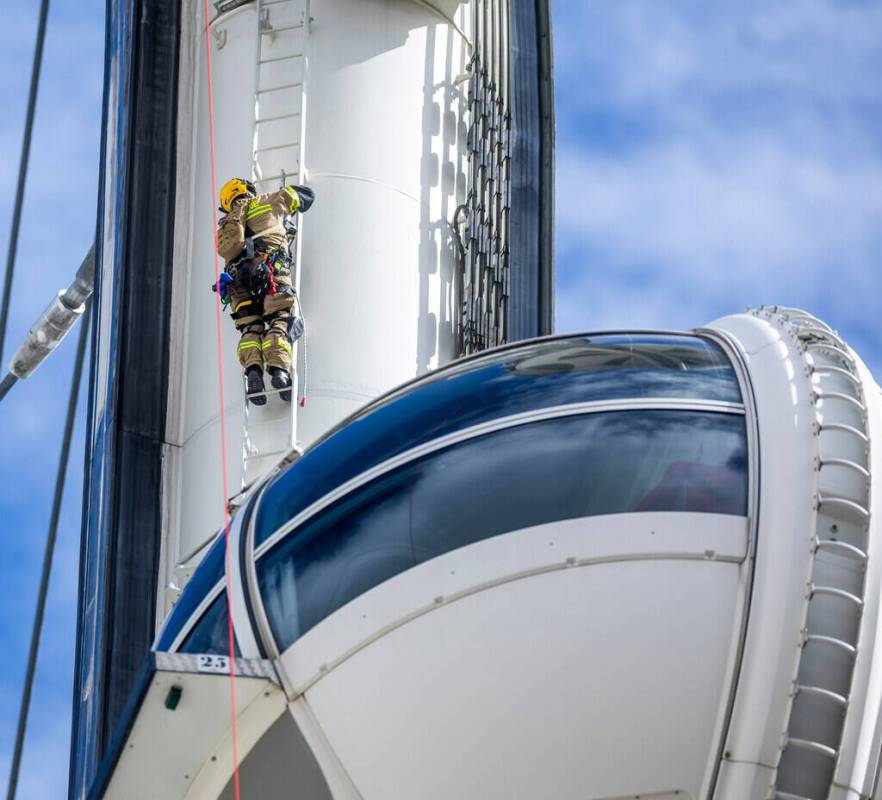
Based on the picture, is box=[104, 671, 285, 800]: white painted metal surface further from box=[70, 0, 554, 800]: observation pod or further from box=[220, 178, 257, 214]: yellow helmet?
box=[220, 178, 257, 214]: yellow helmet

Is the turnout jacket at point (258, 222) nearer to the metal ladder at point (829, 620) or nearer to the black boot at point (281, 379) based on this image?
the black boot at point (281, 379)

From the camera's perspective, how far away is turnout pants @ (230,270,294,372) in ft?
46.9

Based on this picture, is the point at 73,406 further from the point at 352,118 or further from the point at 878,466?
the point at 878,466

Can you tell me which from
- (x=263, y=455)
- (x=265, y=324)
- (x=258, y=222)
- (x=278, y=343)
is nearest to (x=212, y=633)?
(x=263, y=455)

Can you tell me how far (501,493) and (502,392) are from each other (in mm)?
670

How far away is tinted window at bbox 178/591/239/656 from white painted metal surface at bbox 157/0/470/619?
5255 millimetres

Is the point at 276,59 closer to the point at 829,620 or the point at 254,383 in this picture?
the point at 254,383

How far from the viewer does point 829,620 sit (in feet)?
26.5

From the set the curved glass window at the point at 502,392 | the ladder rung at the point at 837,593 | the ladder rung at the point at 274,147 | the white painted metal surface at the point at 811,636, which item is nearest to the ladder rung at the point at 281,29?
the ladder rung at the point at 274,147

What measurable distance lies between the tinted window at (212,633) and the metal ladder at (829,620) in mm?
2537

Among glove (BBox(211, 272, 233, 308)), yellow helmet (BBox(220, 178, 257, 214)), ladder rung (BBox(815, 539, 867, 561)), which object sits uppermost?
yellow helmet (BBox(220, 178, 257, 214))

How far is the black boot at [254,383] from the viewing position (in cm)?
1432

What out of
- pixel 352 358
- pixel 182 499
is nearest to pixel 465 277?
pixel 352 358

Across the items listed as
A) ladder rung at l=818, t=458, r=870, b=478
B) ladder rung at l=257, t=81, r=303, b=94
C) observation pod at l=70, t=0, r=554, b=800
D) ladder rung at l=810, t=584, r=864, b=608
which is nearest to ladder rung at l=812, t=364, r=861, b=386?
ladder rung at l=818, t=458, r=870, b=478
